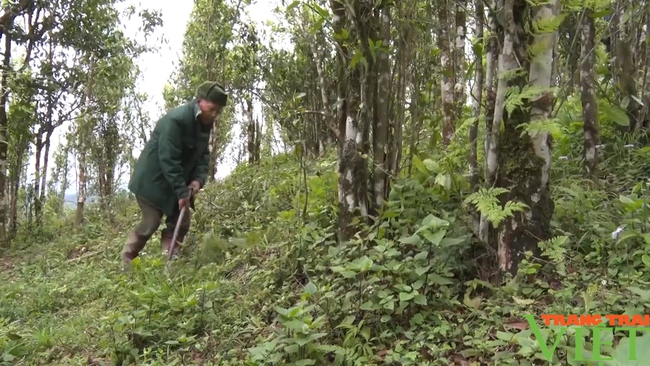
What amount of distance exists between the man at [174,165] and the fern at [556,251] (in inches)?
114

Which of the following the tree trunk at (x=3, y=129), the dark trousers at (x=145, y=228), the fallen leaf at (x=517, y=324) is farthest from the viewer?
the tree trunk at (x=3, y=129)

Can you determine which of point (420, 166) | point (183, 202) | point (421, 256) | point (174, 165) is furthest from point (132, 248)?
point (421, 256)

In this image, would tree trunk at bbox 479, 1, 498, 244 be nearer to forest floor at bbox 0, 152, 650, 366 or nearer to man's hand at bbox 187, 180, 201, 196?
forest floor at bbox 0, 152, 650, 366

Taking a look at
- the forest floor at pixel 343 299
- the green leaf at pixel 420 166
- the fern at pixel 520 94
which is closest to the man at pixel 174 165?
the forest floor at pixel 343 299

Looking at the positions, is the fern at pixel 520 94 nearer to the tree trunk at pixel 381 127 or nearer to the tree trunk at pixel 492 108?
the tree trunk at pixel 492 108

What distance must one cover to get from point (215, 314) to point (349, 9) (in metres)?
2.17

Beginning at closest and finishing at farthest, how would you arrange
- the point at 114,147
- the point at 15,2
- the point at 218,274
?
1. the point at 218,274
2. the point at 15,2
3. the point at 114,147

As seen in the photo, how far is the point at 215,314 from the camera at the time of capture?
10.0 feet

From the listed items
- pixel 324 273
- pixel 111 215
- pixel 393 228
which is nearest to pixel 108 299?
pixel 324 273

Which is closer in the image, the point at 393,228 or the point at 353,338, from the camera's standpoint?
the point at 353,338

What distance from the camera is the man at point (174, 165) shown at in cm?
423

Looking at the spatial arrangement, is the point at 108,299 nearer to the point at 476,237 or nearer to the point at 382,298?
the point at 382,298

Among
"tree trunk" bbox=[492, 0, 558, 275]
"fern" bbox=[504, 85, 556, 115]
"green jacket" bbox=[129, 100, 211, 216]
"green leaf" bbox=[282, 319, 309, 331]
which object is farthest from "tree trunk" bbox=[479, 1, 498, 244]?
"green jacket" bbox=[129, 100, 211, 216]

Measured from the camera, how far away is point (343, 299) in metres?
2.61
